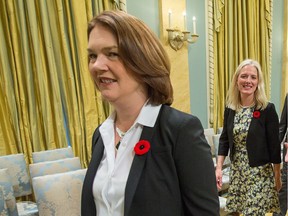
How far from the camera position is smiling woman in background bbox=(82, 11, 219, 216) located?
802mm

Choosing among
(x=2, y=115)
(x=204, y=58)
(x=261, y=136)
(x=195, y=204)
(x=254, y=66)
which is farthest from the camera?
(x=204, y=58)

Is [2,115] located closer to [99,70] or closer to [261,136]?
[99,70]

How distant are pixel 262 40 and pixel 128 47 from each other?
450 centimetres

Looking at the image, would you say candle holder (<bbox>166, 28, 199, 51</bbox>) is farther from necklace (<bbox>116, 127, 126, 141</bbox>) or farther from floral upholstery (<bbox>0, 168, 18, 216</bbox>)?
necklace (<bbox>116, 127, 126, 141</bbox>)

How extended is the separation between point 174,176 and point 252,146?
4.10 feet

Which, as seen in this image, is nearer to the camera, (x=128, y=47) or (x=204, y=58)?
(x=128, y=47)

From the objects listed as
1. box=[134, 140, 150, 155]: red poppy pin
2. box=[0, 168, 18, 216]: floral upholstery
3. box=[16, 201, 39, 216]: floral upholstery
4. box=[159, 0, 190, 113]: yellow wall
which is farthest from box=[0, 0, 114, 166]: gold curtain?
box=[134, 140, 150, 155]: red poppy pin

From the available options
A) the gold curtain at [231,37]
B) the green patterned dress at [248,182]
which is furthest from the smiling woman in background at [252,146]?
the gold curtain at [231,37]

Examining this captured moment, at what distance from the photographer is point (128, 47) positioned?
0.83m

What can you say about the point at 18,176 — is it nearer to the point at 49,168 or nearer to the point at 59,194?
the point at 49,168

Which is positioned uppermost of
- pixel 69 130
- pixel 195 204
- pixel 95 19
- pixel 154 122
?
pixel 95 19

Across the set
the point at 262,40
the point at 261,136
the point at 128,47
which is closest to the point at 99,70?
the point at 128,47

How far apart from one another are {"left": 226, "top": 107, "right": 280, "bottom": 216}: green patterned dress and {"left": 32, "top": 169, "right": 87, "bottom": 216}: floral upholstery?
3.82 feet

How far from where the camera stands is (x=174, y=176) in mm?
806
